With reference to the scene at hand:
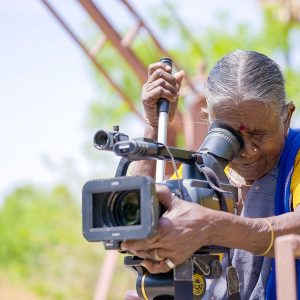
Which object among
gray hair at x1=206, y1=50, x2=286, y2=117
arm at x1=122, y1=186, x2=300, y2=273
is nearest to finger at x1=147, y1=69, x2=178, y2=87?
gray hair at x1=206, y1=50, x2=286, y2=117

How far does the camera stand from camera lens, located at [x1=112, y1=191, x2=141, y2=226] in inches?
80.5

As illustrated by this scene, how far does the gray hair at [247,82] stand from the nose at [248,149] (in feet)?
0.42

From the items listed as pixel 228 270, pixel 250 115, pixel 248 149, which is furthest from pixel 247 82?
pixel 228 270

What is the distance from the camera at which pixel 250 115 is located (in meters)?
2.58

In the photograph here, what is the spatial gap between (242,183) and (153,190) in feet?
2.88

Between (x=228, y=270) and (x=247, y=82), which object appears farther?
(x=247, y=82)

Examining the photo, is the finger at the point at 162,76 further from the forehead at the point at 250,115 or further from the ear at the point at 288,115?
the ear at the point at 288,115

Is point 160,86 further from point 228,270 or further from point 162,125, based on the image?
point 228,270

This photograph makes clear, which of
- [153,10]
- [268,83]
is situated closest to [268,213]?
[268,83]

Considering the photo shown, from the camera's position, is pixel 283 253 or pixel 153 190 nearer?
pixel 283 253

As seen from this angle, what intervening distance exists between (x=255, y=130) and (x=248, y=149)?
6 cm

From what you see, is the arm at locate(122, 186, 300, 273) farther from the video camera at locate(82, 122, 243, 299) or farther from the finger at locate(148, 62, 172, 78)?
the finger at locate(148, 62, 172, 78)

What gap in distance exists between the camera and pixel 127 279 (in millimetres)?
10133

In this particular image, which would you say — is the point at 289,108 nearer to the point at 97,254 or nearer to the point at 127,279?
the point at 127,279
